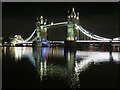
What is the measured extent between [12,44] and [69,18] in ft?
83.1

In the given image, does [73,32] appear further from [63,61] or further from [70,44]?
[63,61]

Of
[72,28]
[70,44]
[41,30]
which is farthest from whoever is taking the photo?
[41,30]

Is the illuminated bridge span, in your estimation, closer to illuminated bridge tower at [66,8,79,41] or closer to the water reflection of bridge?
illuminated bridge tower at [66,8,79,41]

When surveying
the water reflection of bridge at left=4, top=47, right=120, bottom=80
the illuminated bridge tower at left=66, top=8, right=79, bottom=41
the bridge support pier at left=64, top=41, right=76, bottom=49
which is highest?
the illuminated bridge tower at left=66, top=8, right=79, bottom=41

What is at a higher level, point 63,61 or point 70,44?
point 70,44

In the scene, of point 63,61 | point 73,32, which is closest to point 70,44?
point 73,32

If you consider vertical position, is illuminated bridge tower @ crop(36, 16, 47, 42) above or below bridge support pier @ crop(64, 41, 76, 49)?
A: above

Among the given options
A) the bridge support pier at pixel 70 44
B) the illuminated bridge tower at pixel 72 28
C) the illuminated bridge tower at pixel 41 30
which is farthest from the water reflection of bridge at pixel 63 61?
the illuminated bridge tower at pixel 41 30

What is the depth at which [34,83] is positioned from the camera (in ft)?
19.9

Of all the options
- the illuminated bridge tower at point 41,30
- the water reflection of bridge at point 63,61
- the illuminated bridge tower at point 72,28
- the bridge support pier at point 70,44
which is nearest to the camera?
the water reflection of bridge at point 63,61

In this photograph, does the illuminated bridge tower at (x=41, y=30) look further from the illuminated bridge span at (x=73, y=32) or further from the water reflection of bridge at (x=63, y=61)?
the water reflection of bridge at (x=63, y=61)

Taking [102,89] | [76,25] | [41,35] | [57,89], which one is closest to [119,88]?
[102,89]

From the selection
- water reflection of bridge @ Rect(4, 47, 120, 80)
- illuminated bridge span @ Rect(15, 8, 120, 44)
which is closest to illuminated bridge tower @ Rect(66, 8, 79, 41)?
illuminated bridge span @ Rect(15, 8, 120, 44)

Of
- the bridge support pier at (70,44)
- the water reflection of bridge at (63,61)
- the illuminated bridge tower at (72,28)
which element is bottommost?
the water reflection of bridge at (63,61)
